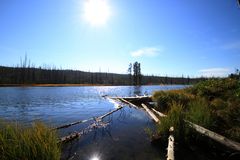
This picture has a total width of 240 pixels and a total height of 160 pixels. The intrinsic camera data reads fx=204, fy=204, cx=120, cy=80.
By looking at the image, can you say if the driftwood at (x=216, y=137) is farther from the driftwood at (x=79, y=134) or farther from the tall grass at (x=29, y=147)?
the tall grass at (x=29, y=147)

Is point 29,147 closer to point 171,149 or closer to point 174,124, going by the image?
point 171,149

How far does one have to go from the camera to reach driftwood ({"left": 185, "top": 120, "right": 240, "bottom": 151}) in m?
5.91

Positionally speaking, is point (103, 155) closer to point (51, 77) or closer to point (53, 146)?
point (53, 146)

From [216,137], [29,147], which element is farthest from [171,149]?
[29,147]

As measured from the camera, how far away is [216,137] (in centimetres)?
673

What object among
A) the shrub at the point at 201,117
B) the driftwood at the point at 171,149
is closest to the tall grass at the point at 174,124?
the driftwood at the point at 171,149

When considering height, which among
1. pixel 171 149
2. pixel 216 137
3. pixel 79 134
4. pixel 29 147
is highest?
pixel 29 147

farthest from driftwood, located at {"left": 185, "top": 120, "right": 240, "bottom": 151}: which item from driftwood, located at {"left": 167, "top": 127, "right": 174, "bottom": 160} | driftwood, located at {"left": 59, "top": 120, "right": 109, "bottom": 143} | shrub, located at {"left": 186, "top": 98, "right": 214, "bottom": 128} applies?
driftwood, located at {"left": 59, "top": 120, "right": 109, "bottom": 143}

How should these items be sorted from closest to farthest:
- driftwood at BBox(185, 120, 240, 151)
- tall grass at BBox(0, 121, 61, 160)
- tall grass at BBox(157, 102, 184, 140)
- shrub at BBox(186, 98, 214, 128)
Answer: tall grass at BBox(0, 121, 61, 160), driftwood at BBox(185, 120, 240, 151), tall grass at BBox(157, 102, 184, 140), shrub at BBox(186, 98, 214, 128)

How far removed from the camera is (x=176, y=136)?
308 inches

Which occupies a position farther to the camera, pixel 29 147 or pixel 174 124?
pixel 174 124

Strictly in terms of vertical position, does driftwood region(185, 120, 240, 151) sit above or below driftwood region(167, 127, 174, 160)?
above

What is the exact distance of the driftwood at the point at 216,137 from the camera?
5.91 meters

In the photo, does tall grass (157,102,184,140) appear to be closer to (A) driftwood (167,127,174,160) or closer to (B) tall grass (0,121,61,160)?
(A) driftwood (167,127,174,160)
